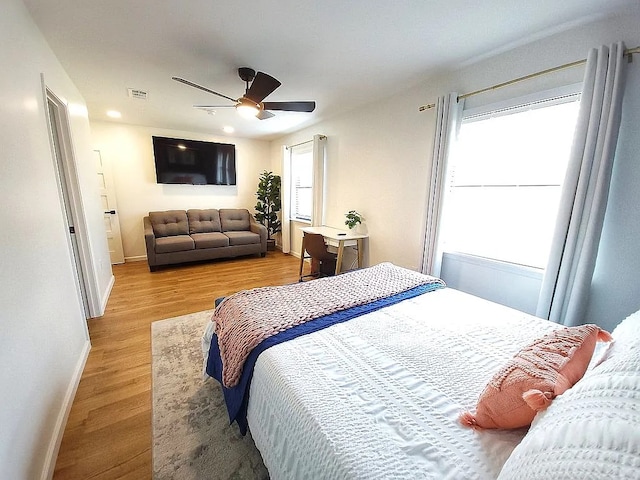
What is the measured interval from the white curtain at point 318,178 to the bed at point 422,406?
3.02 metres

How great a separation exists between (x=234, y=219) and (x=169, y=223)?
1153 millimetres

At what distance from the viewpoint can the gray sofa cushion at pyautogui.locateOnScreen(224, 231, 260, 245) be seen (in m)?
4.63

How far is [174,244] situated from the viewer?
4062 mm

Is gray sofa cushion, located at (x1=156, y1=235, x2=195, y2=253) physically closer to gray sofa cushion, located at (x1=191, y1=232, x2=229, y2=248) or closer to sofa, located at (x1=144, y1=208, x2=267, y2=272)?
sofa, located at (x1=144, y1=208, x2=267, y2=272)

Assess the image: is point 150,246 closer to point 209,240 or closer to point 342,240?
point 209,240

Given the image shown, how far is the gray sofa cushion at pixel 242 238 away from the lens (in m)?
4.63

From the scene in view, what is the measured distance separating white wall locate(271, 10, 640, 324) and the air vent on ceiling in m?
2.36

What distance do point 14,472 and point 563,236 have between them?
3051mm

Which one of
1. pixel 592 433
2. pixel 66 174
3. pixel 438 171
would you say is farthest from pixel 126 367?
pixel 438 171

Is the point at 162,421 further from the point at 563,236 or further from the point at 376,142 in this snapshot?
the point at 376,142

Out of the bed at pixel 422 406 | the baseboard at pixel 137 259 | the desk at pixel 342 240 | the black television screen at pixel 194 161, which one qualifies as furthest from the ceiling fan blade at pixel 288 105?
the baseboard at pixel 137 259

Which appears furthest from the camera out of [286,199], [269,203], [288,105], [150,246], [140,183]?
[269,203]

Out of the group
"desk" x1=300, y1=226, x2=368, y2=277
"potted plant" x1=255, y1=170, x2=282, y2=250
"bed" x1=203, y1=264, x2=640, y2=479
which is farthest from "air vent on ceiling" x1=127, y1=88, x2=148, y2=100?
"bed" x1=203, y1=264, x2=640, y2=479

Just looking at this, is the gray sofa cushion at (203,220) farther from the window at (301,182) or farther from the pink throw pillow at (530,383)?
the pink throw pillow at (530,383)
